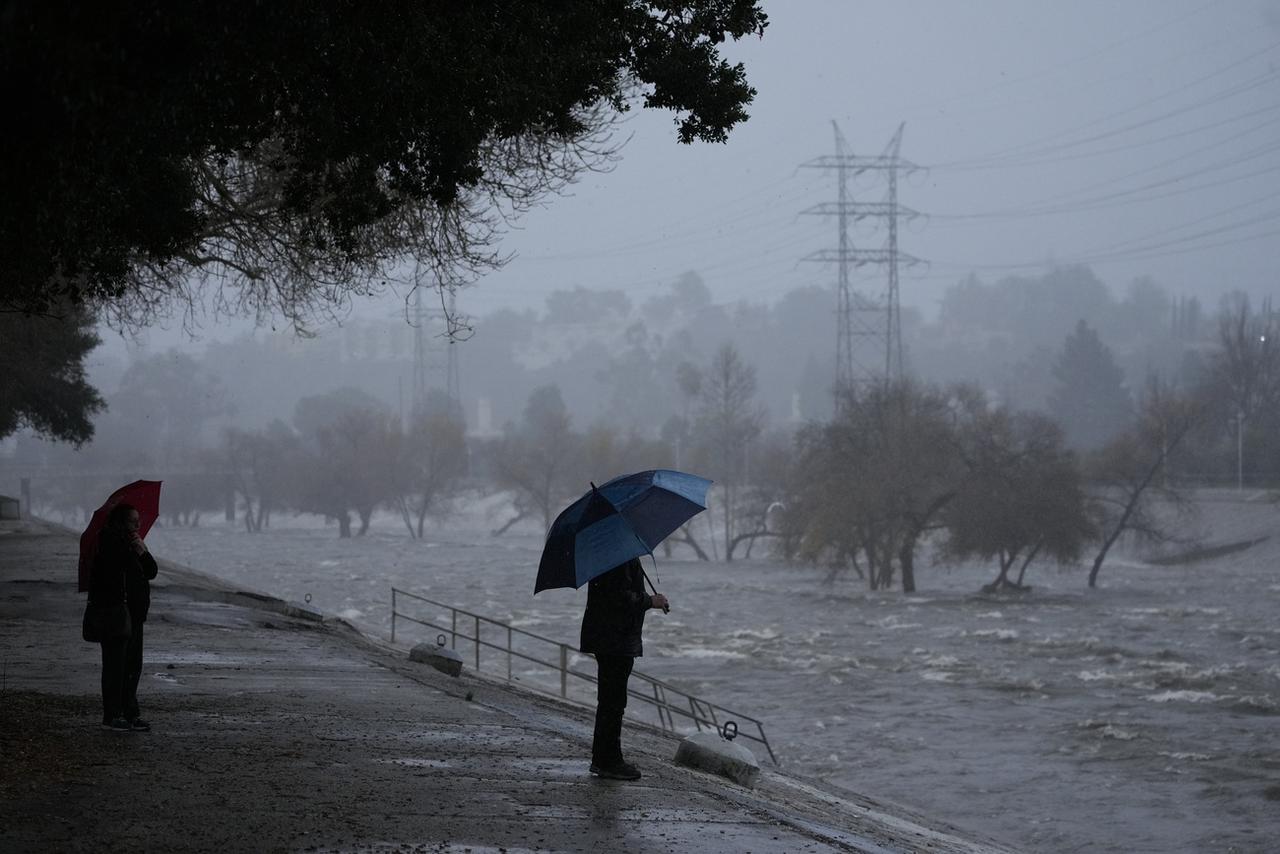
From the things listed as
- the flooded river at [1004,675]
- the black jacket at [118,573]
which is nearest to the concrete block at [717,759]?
the black jacket at [118,573]

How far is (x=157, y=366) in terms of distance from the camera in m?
197

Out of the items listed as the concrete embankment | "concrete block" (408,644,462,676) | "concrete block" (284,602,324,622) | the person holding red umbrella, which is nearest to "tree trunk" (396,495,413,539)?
"concrete block" (284,602,324,622)

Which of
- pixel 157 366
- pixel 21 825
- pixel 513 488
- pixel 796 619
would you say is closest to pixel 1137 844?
pixel 21 825

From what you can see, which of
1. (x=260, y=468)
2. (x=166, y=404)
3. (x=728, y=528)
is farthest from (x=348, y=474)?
(x=166, y=404)

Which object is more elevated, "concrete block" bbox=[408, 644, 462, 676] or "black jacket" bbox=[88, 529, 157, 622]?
"black jacket" bbox=[88, 529, 157, 622]

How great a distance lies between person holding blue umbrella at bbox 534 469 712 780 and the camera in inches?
393

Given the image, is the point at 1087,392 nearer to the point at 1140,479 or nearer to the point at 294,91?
the point at 1140,479

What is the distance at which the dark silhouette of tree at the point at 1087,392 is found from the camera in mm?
140750

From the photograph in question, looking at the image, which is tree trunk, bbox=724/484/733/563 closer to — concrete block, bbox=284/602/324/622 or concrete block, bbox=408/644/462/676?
concrete block, bbox=284/602/324/622

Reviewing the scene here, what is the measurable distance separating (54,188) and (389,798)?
458 centimetres

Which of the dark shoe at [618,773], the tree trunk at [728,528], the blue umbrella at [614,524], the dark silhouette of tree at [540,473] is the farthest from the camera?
the dark silhouette of tree at [540,473]

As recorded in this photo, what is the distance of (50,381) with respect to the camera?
38656 millimetres

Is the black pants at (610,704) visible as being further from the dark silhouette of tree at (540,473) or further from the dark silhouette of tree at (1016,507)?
the dark silhouette of tree at (540,473)

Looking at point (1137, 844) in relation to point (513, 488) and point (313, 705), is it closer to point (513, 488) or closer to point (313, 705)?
point (313, 705)
